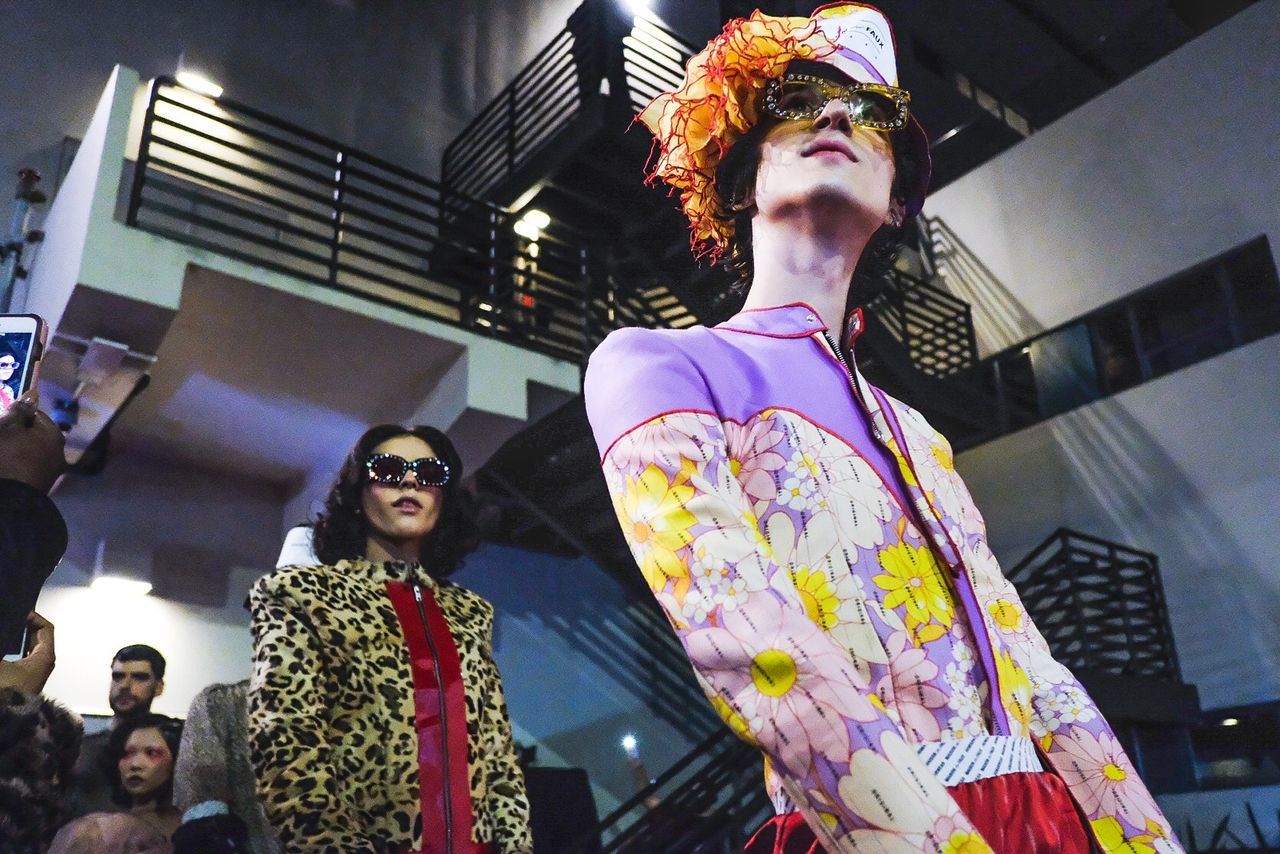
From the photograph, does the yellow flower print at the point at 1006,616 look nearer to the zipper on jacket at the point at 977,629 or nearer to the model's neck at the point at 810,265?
the zipper on jacket at the point at 977,629

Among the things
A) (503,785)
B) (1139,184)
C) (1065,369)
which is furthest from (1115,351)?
(503,785)

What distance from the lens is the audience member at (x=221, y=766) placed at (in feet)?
8.64

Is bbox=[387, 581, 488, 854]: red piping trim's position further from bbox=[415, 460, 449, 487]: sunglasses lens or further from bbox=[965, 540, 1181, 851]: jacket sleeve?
bbox=[965, 540, 1181, 851]: jacket sleeve

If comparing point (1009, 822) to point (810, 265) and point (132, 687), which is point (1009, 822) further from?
point (132, 687)

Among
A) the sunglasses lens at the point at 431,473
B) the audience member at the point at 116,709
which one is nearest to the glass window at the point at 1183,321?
the sunglasses lens at the point at 431,473

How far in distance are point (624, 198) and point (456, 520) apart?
21.2 feet

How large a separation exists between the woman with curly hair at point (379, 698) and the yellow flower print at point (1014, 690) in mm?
1402

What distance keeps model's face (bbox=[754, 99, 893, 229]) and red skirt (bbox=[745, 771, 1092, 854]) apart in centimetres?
61

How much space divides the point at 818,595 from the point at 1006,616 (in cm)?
36

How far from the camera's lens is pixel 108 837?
8.37 feet

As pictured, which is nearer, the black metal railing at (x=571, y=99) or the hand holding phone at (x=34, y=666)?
the hand holding phone at (x=34, y=666)

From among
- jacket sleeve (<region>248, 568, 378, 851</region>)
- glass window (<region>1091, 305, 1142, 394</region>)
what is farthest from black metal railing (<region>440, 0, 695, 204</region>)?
jacket sleeve (<region>248, 568, 378, 851</region>)

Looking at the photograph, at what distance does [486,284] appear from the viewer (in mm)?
7543

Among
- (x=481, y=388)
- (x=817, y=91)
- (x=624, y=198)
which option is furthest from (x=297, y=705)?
(x=624, y=198)
